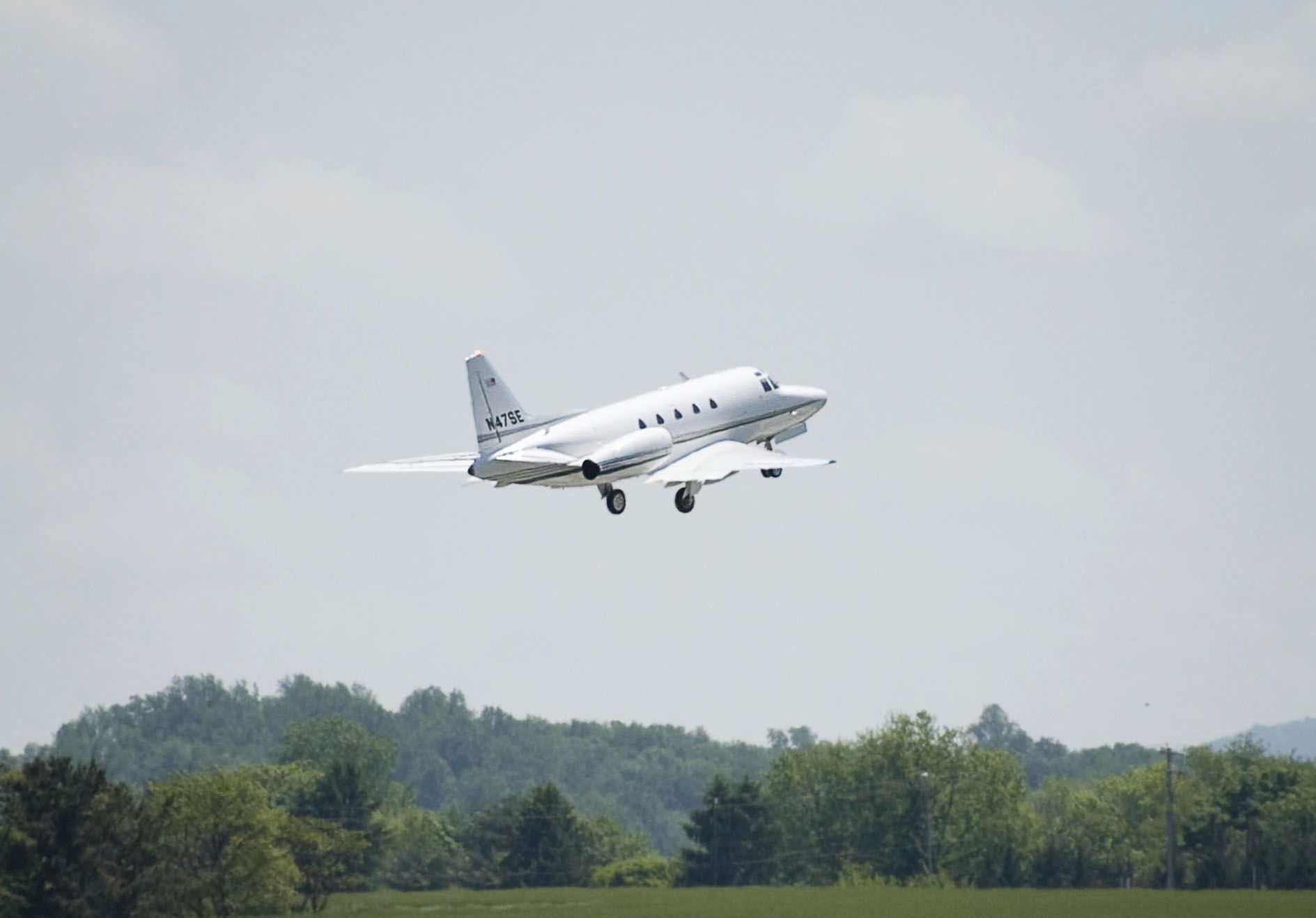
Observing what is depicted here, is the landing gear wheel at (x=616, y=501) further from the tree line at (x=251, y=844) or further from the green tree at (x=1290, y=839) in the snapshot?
the green tree at (x=1290, y=839)

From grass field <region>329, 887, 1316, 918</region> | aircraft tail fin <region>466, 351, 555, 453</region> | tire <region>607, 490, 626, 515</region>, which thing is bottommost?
grass field <region>329, 887, 1316, 918</region>

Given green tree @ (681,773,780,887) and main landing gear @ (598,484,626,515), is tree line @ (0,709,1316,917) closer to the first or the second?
green tree @ (681,773,780,887)

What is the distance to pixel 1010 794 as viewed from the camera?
15475 cm

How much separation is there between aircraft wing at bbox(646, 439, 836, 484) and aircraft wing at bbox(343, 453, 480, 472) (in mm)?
6230

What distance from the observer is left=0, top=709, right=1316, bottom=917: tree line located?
12762 centimetres

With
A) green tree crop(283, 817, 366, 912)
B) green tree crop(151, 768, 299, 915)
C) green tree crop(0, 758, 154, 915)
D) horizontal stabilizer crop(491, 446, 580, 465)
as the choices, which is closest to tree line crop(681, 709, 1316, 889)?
green tree crop(283, 817, 366, 912)

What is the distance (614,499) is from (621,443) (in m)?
2.77

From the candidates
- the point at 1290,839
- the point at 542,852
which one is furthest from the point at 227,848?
the point at 1290,839

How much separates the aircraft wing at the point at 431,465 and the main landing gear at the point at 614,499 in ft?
15.0

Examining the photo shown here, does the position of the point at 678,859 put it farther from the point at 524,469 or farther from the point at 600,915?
the point at 524,469

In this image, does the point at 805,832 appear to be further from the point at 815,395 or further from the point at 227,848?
the point at 815,395

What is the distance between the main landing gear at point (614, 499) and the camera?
7406 centimetres

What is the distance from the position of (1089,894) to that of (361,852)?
1857 inches

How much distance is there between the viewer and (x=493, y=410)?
72.7 m
